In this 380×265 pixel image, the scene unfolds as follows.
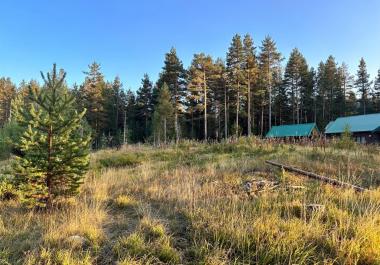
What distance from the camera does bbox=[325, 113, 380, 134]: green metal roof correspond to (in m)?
34.1

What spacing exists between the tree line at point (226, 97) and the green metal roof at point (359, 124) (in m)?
8.07

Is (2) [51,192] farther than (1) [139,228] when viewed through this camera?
Yes

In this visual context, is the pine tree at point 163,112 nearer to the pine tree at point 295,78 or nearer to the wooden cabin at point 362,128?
the wooden cabin at point 362,128

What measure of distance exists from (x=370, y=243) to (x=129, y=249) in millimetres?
2637

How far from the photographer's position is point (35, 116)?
5504 mm

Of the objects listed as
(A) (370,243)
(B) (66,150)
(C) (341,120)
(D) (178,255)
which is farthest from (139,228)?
(C) (341,120)

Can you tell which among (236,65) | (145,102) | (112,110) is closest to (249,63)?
(236,65)

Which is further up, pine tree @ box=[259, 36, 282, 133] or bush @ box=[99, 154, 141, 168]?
pine tree @ box=[259, 36, 282, 133]

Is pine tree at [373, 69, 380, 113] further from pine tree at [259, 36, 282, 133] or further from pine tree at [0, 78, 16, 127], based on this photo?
pine tree at [0, 78, 16, 127]

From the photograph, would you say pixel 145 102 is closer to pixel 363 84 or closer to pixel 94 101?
pixel 94 101

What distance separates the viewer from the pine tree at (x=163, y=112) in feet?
128

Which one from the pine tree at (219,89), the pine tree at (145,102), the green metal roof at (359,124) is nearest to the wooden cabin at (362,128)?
the green metal roof at (359,124)

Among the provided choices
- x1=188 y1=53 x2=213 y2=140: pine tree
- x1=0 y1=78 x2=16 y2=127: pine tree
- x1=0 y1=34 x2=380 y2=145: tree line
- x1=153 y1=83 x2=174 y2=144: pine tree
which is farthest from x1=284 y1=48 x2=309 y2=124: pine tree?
x1=0 y1=78 x2=16 y2=127: pine tree

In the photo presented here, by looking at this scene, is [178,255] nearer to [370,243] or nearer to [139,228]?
[139,228]
